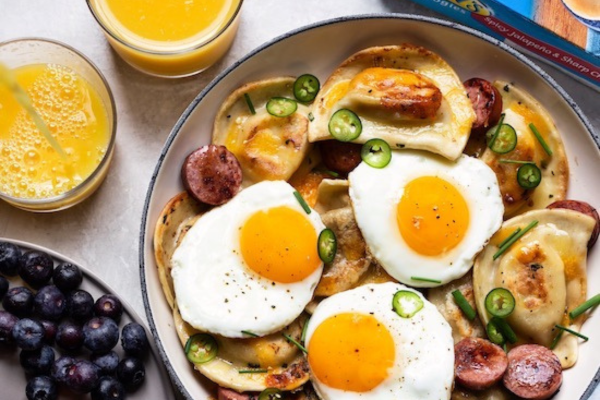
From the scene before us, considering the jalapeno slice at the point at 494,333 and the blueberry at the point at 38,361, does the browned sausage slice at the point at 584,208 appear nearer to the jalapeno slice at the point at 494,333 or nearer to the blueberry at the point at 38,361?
the jalapeno slice at the point at 494,333

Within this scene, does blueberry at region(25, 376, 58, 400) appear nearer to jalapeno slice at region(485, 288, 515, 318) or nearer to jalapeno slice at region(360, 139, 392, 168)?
jalapeno slice at region(360, 139, 392, 168)

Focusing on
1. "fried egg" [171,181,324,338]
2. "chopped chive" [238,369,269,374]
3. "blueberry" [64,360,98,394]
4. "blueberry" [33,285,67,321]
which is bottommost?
"blueberry" [64,360,98,394]

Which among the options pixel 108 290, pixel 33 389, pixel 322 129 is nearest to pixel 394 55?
pixel 322 129

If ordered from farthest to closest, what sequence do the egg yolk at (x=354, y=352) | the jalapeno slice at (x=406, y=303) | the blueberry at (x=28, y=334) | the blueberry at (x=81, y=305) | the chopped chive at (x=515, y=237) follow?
the blueberry at (x=81, y=305) < the blueberry at (x=28, y=334) < the chopped chive at (x=515, y=237) < the jalapeno slice at (x=406, y=303) < the egg yolk at (x=354, y=352)

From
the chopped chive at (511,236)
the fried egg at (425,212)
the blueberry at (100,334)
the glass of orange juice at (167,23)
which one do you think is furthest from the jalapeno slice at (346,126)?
the blueberry at (100,334)

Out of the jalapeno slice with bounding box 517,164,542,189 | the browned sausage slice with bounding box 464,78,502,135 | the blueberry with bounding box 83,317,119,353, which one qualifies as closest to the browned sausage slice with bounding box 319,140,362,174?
the browned sausage slice with bounding box 464,78,502,135

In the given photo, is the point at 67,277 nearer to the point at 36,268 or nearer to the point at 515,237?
the point at 36,268

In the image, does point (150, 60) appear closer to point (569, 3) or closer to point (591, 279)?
point (569, 3)
